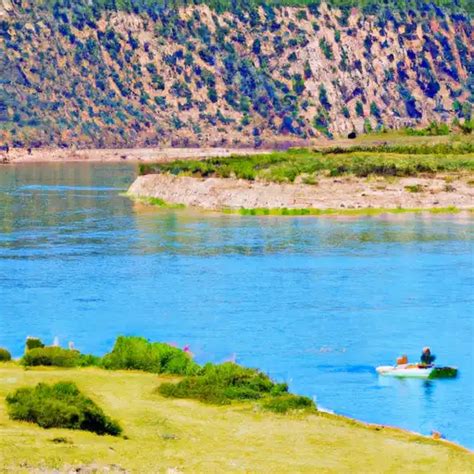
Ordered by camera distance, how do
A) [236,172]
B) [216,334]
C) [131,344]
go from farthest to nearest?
[236,172]
[216,334]
[131,344]

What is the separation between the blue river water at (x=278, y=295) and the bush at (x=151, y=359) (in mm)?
2744

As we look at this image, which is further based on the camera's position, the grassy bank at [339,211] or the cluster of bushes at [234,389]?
the grassy bank at [339,211]

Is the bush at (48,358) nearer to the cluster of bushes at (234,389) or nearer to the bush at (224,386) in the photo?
the cluster of bushes at (234,389)

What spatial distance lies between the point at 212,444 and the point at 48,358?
8881 millimetres

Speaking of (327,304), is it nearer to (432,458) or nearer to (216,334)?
(216,334)

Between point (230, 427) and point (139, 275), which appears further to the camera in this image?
point (139, 275)

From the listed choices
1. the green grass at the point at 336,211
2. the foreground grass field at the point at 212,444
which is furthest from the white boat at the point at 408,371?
the green grass at the point at 336,211

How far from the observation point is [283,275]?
54344 millimetres

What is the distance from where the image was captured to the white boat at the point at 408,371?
1353 inches

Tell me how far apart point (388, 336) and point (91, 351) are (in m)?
8.51

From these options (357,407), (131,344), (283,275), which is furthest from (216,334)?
(283,275)

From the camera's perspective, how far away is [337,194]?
85938 millimetres

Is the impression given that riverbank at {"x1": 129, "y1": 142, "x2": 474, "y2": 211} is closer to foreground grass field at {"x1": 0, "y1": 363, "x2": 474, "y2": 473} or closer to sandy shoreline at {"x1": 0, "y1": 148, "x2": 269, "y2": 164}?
foreground grass field at {"x1": 0, "y1": 363, "x2": 474, "y2": 473}

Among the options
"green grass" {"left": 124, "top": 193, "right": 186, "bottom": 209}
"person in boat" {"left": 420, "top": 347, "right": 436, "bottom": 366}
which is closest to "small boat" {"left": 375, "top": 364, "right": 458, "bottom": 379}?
"person in boat" {"left": 420, "top": 347, "right": 436, "bottom": 366}
